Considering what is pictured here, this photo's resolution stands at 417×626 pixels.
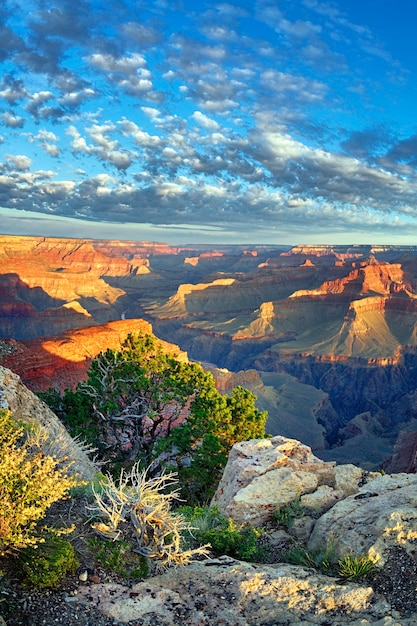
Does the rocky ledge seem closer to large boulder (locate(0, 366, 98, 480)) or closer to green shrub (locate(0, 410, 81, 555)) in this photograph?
green shrub (locate(0, 410, 81, 555))

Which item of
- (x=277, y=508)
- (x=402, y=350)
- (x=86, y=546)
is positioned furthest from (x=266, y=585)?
(x=402, y=350)

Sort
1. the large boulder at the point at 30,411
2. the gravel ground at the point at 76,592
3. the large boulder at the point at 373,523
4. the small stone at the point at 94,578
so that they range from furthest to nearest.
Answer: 1. the large boulder at the point at 30,411
2. the large boulder at the point at 373,523
3. the small stone at the point at 94,578
4. the gravel ground at the point at 76,592

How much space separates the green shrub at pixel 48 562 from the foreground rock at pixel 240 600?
429mm

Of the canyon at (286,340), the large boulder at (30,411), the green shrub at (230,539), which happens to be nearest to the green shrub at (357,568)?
the green shrub at (230,539)

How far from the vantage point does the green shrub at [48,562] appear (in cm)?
677

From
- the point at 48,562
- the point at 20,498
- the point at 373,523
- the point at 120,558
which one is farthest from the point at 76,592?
the point at 373,523

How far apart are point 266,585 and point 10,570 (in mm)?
4043

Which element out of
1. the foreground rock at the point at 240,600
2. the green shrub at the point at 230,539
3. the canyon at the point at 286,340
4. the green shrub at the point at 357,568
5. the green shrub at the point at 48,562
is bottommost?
the canyon at the point at 286,340

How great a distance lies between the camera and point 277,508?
11391 mm

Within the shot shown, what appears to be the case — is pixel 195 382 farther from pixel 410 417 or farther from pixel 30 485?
pixel 410 417

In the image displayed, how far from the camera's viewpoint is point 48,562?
6898 millimetres

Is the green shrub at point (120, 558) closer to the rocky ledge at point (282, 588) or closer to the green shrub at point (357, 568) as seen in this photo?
the rocky ledge at point (282, 588)

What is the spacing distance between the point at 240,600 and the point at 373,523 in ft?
11.2

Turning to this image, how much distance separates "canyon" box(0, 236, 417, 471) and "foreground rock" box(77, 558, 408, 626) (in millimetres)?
38508
